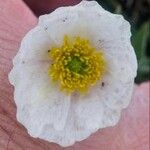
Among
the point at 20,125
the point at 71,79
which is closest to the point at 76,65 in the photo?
the point at 71,79

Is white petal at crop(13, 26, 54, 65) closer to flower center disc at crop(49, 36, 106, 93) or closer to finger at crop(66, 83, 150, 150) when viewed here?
flower center disc at crop(49, 36, 106, 93)

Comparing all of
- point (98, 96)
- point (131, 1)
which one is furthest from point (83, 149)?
point (131, 1)

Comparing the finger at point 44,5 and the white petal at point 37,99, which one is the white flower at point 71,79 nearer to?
the white petal at point 37,99

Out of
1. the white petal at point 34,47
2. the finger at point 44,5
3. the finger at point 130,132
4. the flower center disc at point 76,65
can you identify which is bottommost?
the finger at point 130,132

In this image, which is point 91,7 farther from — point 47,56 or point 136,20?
point 136,20

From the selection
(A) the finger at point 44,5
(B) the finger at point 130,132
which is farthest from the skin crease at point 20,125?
(A) the finger at point 44,5

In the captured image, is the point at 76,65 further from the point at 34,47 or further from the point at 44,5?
the point at 44,5

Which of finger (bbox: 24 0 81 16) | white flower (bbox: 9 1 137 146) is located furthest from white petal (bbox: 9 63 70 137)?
finger (bbox: 24 0 81 16)

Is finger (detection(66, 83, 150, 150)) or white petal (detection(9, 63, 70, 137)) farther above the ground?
white petal (detection(9, 63, 70, 137))
